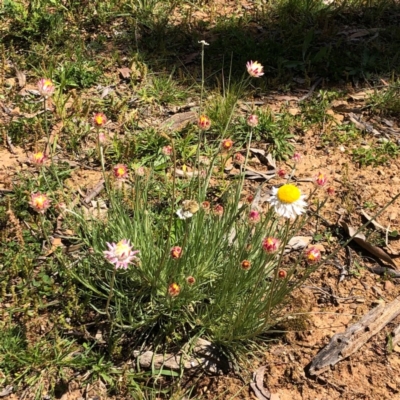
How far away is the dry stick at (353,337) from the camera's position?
8.21 ft

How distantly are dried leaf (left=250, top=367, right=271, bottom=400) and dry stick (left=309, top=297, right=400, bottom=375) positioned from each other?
0.72 feet

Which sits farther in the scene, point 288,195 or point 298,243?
point 298,243

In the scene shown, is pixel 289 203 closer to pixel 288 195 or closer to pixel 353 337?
pixel 288 195

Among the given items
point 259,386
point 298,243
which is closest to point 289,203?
point 259,386

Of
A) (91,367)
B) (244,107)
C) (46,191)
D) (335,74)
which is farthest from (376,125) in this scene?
(91,367)

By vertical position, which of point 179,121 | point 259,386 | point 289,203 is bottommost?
point 259,386

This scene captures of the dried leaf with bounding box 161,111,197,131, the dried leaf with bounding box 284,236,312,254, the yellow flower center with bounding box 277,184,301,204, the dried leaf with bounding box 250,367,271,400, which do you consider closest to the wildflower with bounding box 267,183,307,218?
the yellow flower center with bounding box 277,184,301,204

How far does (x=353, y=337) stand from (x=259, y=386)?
50 cm

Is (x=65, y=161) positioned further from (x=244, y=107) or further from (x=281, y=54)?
(x=281, y=54)

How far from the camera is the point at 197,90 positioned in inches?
159

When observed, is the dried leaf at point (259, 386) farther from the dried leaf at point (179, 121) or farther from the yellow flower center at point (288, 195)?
the dried leaf at point (179, 121)

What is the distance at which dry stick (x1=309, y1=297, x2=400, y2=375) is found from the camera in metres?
2.50

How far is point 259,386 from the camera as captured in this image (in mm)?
2428

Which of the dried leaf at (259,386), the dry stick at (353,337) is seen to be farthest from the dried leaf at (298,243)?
the dried leaf at (259,386)
